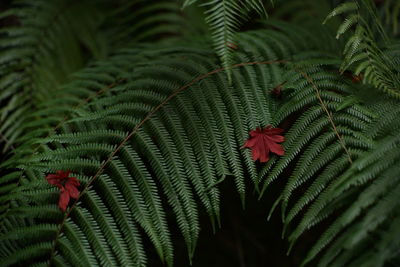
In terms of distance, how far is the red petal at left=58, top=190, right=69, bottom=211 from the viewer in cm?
137

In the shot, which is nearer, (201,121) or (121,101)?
(201,121)

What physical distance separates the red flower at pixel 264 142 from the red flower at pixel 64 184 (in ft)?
2.12

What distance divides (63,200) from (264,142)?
0.76 m

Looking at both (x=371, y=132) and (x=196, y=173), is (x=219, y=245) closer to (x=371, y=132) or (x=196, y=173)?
(x=196, y=173)

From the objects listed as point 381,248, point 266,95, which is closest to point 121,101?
point 266,95

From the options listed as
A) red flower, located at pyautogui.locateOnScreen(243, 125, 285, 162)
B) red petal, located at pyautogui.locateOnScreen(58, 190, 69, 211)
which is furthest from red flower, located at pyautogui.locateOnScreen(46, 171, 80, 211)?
red flower, located at pyautogui.locateOnScreen(243, 125, 285, 162)

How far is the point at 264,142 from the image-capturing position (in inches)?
57.6

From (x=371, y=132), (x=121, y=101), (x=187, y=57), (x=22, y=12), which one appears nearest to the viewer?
(x=371, y=132)

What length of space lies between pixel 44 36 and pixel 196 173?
1.59 meters

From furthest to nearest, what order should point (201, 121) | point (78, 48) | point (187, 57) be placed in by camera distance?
point (78, 48) → point (187, 57) → point (201, 121)

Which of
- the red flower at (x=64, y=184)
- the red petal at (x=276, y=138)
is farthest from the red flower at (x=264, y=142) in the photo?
the red flower at (x=64, y=184)

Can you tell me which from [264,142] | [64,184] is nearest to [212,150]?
[264,142]

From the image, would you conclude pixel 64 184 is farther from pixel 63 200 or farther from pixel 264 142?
pixel 264 142

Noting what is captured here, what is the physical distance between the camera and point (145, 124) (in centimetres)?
155
